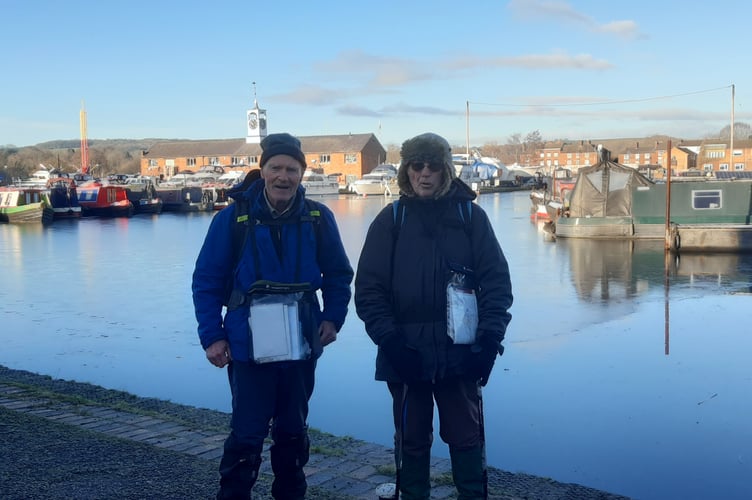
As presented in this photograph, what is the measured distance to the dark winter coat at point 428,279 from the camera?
391cm

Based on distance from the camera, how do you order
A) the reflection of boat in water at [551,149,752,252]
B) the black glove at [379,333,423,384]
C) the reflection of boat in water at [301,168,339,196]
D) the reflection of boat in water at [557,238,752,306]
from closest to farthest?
the black glove at [379,333,423,384] → the reflection of boat in water at [557,238,752,306] → the reflection of boat in water at [551,149,752,252] → the reflection of boat in water at [301,168,339,196]

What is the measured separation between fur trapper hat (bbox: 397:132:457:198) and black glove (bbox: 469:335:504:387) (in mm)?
752

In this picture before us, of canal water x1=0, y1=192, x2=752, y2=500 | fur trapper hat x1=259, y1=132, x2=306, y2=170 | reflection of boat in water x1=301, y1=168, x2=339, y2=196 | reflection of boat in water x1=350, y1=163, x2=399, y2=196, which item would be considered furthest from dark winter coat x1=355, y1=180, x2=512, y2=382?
reflection of boat in water x1=301, y1=168, x2=339, y2=196

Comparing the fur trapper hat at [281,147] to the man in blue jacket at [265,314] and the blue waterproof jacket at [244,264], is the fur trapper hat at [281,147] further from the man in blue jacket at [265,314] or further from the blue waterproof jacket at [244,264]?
the blue waterproof jacket at [244,264]

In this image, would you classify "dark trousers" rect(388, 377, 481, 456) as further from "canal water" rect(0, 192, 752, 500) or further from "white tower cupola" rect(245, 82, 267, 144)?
"white tower cupola" rect(245, 82, 267, 144)

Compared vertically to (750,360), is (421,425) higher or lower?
higher

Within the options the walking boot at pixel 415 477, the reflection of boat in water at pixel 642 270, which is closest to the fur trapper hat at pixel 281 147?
the walking boot at pixel 415 477

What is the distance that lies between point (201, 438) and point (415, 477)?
86.7 inches

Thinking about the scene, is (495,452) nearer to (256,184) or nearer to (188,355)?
(256,184)

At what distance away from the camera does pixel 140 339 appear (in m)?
10.8

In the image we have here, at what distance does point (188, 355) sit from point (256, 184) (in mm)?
5941

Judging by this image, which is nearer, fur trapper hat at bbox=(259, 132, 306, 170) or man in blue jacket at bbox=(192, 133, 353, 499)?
man in blue jacket at bbox=(192, 133, 353, 499)

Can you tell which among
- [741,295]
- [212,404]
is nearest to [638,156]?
[741,295]

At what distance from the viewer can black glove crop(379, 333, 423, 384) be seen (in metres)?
3.84
